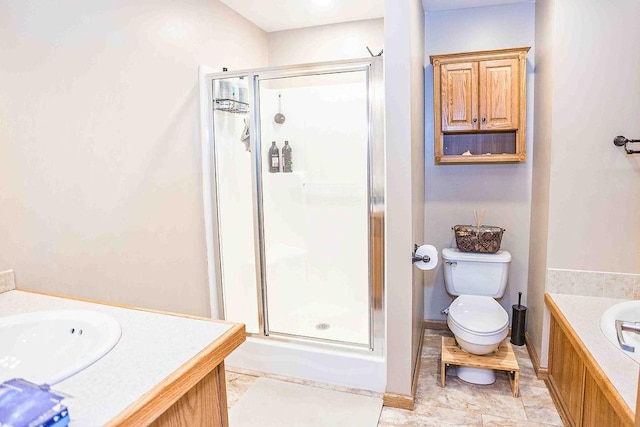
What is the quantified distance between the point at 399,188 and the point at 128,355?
154 centimetres

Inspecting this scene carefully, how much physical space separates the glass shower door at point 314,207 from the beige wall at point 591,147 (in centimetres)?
114

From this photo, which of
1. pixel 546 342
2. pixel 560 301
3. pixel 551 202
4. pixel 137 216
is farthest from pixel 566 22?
pixel 137 216

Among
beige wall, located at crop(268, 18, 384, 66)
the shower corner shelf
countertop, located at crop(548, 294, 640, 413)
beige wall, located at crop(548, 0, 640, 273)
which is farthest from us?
beige wall, located at crop(268, 18, 384, 66)

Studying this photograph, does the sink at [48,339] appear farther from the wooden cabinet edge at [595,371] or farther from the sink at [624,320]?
the sink at [624,320]

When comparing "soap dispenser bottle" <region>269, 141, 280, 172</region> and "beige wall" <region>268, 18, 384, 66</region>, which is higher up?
"beige wall" <region>268, 18, 384, 66</region>

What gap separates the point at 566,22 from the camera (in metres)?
2.28

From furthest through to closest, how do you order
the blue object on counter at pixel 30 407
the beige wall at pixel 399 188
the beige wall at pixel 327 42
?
the beige wall at pixel 327 42 → the beige wall at pixel 399 188 → the blue object on counter at pixel 30 407

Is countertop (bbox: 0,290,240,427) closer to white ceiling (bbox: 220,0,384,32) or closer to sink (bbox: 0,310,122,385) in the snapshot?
sink (bbox: 0,310,122,385)

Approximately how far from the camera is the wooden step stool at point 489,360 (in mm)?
2387

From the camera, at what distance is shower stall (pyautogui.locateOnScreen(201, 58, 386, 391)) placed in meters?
2.49

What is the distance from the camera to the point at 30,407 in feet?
2.27

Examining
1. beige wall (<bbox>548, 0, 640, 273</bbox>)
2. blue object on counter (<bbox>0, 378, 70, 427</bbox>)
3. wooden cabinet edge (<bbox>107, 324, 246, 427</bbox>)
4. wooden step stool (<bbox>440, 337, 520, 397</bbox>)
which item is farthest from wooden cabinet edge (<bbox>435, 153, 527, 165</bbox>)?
blue object on counter (<bbox>0, 378, 70, 427</bbox>)

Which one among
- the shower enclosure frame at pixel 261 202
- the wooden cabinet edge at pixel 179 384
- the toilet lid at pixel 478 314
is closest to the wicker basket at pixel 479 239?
the toilet lid at pixel 478 314

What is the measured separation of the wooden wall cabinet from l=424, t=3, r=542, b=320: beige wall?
180 mm
